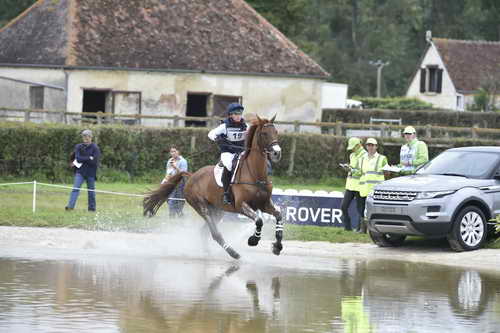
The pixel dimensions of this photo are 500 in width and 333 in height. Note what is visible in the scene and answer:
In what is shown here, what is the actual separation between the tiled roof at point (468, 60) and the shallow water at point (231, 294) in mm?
59071

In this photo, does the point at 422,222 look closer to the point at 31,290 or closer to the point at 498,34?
the point at 31,290

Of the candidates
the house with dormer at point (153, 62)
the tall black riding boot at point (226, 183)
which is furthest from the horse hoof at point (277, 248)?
the house with dormer at point (153, 62)

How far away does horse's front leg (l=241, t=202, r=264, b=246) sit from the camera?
16.5 m

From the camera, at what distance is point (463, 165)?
18.8 m

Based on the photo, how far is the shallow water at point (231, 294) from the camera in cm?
1089

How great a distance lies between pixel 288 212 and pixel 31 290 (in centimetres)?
954

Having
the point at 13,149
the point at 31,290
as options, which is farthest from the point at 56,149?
the point at 31,290

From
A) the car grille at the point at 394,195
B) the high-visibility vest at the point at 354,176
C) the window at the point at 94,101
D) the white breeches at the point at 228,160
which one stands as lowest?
the car grille at the point at 394,195

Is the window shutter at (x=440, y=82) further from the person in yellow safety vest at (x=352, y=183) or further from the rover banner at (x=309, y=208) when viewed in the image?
the person in yellow safety vest at (x=352, y=183)

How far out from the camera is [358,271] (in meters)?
15.9

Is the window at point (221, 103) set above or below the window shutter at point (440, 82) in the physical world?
below

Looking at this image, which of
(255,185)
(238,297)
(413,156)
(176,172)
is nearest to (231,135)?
(255,185)

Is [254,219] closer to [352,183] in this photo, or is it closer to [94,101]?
[352,183]

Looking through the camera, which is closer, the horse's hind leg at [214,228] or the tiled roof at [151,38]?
the horse's hind leg at [214,228]
